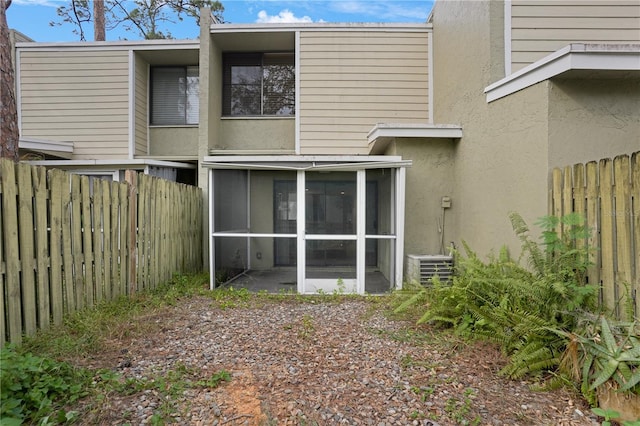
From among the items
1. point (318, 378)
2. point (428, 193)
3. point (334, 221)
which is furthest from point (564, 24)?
point (318, 378)

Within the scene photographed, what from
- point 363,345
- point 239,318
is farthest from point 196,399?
point 239,318

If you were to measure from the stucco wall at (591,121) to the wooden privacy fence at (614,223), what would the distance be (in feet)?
1.69

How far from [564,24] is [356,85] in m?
4.17

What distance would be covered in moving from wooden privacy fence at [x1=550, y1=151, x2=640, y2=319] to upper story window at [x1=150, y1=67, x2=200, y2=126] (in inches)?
355

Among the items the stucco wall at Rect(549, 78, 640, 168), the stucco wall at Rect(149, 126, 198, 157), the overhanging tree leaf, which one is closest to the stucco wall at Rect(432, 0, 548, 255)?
the stucco wall at Rect(549, 78, 640, 168)

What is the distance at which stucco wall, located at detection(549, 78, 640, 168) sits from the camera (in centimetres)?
407

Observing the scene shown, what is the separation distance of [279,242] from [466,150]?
12.5 ft

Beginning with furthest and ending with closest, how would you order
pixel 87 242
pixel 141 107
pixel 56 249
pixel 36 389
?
1. pixel 141 107
2. pixel 87 242
3. pixel 56 249
4. pixel 36 389

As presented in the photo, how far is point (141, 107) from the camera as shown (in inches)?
372

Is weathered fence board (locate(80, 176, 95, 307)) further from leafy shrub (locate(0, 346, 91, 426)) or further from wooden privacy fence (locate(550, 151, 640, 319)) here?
wooden privacy fence (locate(550, 151, 640, 319))

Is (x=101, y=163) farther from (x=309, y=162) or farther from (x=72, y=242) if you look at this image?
(x=309, y=162)

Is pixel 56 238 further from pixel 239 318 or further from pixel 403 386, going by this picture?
pixel 403 386

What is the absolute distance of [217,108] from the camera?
8.95 m

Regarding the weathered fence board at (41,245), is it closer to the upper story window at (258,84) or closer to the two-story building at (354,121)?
the two-story building at (354,121)
